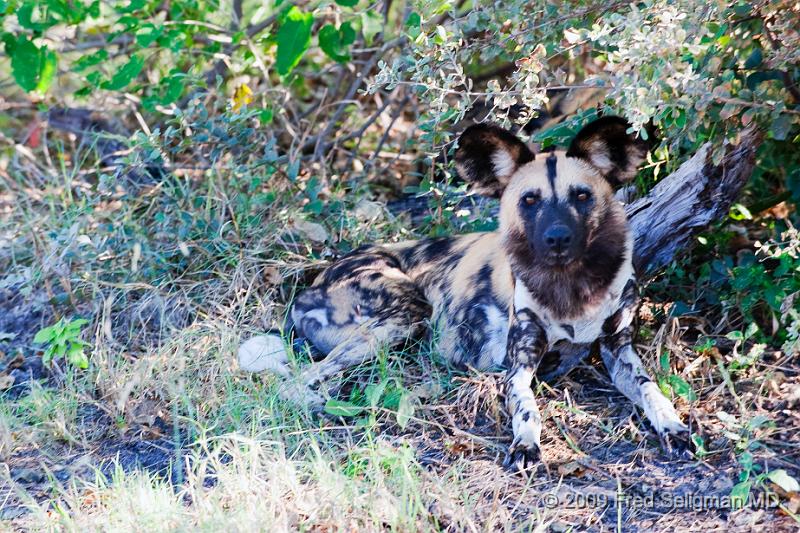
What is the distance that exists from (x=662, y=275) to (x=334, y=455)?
159cm

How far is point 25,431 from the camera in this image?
3.28m

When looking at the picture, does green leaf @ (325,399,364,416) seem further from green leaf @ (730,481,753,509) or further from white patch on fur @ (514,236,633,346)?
green leaf @ (730,481,753,509)

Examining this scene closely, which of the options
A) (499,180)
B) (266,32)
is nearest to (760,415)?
(499,180)

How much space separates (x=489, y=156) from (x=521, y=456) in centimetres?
105

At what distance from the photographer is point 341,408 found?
314cm

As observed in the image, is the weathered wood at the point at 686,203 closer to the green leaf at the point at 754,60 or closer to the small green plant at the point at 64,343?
the green leaf at the point at 754,60

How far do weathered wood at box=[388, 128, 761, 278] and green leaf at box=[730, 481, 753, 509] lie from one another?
108 centimetres

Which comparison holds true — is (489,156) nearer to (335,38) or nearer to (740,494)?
(335,38)

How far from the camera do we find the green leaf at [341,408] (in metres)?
3.15

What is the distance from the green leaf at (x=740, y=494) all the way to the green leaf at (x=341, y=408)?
117cm

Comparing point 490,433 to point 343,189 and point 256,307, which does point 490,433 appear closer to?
point 256,307

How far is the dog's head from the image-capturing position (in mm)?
3121

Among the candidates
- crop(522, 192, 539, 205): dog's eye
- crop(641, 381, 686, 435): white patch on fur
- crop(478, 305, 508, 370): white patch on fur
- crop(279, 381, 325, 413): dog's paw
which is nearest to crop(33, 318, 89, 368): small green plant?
crop(279, 381, 325, 413): dog's paw

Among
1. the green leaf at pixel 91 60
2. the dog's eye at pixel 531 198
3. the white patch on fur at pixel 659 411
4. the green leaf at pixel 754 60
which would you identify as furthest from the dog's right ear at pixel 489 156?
the green leaf at pixel 91 60
